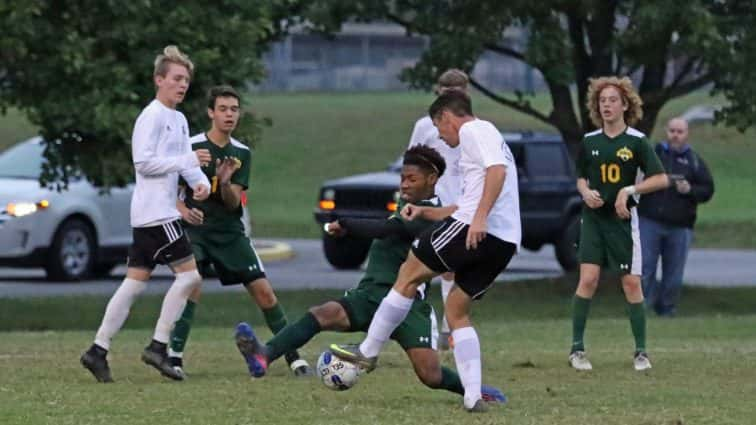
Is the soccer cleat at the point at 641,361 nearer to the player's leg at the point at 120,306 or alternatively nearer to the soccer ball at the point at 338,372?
the soccer ball at the point at 338,372

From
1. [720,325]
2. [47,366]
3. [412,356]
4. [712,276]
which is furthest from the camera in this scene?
[712,276]

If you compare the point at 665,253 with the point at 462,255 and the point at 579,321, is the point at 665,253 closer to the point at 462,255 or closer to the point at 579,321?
the point at 579,321

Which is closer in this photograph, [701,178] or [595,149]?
[595,149]

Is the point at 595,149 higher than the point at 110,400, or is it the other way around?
the point at 595,149

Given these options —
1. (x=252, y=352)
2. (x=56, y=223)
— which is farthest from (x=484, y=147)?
(x=56, y=223)

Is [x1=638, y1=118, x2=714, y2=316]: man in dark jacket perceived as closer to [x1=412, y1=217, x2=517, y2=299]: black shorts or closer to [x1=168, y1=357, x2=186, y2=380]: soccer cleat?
[x1=168, y1=357, x2=186, y2=380]: soccer cleat

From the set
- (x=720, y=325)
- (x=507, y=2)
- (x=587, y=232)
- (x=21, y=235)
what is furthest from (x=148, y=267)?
(x=21, y=235)

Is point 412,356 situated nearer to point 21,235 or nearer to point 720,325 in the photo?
point 720,325

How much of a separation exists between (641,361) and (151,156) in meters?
3.68

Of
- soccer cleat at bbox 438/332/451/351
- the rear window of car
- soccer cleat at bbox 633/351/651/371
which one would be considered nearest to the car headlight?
the rear window of car

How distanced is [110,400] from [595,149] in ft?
13.8

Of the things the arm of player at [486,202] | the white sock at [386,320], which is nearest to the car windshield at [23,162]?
the white sock at [386,320]

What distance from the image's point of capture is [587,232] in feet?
40.5

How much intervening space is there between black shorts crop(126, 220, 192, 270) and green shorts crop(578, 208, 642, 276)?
2969 millimetres
